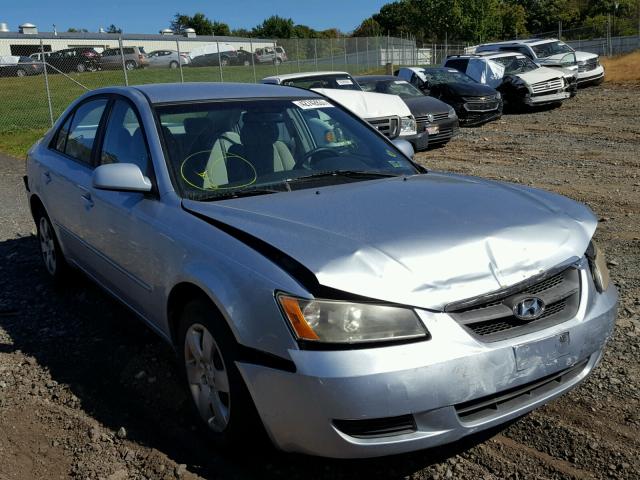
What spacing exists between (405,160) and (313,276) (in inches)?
72.5

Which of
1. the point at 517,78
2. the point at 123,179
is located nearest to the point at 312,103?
the point at 123,179

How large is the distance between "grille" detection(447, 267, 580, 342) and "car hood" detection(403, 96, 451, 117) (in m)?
10.6

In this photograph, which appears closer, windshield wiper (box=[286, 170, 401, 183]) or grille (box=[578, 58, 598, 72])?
windshield wiper (box=[286, 170, 401, 183])

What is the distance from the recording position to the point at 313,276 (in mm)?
2566

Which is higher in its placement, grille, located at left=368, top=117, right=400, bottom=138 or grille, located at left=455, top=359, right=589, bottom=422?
grille, located at left=368, top=117, right=400, bottom=138

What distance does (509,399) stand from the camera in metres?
2.69

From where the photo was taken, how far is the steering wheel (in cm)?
394

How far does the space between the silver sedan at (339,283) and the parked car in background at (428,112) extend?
938cm

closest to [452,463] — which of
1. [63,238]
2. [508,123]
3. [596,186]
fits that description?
[63,238]

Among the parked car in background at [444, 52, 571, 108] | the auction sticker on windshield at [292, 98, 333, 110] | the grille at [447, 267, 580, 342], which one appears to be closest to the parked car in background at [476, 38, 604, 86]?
the parked car in background at [444, 52, 571, 108]

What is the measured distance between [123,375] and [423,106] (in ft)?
34.4

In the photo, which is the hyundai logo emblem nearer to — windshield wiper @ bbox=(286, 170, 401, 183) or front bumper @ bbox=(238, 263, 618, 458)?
front bumper @ bbox=(238, 263, 618, 458)

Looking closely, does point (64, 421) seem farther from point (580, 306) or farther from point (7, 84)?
point (7, 84)

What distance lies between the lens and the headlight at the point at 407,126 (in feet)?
37.6
